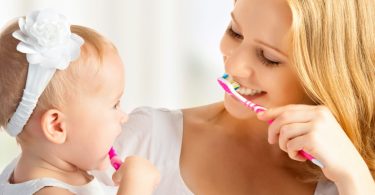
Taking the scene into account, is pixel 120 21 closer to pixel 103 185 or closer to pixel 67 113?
pixel 103 185

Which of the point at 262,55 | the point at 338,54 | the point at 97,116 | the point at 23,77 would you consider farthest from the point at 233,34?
the point at 23,77

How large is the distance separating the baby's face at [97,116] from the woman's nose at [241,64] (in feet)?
0.90

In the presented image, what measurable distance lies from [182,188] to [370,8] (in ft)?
2.04

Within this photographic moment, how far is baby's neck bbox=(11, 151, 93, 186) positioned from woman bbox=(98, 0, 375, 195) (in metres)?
0.33

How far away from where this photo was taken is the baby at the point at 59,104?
1424 mm

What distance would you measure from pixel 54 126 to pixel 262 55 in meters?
0.51

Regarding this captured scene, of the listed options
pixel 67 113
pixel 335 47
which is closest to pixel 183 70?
pixel 335 47

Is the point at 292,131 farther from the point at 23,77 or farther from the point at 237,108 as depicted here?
the point at 23,77

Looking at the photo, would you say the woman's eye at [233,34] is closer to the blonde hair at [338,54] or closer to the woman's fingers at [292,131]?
the blonde hair at [338,54]

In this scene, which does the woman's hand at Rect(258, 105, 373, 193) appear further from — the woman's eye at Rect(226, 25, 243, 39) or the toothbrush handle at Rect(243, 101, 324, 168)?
the woman's eye at Rect(226, 25, 243, 39)

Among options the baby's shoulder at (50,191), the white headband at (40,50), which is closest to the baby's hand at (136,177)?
the baby's shoulder at (50,191)

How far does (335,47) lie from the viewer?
1.67m

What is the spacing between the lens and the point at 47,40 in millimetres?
1438

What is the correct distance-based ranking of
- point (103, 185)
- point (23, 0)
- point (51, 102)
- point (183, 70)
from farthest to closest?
point (183, 70) < point (23, 0) < point (103, 185) < point (51, 102)
